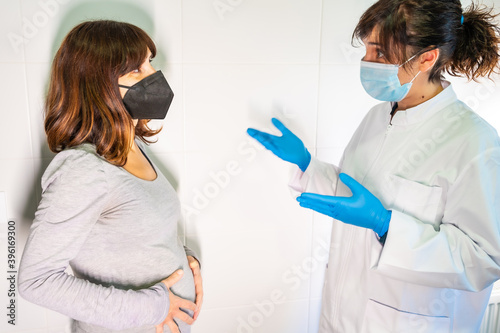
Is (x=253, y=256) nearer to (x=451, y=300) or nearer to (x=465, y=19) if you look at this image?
(x=451, y=300)

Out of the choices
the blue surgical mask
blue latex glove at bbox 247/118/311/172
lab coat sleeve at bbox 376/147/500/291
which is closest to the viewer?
lab coat sleeve at bbox 376/147/500/291

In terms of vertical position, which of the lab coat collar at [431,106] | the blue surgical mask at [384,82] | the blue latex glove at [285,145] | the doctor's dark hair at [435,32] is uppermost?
the doctor's dark hair at [435,32]

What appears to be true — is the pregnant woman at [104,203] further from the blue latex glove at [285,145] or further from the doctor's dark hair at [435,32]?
the doctor's dark hair at [435,32]

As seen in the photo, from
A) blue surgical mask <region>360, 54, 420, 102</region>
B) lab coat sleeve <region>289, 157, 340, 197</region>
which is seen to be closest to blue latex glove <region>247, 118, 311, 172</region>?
lab coat sleeve <region>289, 157, 340, 197</region>

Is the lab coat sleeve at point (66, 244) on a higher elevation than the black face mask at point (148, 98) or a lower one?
lower

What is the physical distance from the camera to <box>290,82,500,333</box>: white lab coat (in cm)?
107

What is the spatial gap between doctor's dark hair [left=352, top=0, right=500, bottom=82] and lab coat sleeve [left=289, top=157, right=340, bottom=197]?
0.44 m

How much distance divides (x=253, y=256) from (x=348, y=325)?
1.42ft

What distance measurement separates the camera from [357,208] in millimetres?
1108

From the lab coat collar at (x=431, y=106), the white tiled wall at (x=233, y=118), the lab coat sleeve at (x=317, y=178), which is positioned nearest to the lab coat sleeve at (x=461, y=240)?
the lab coat collar at (x=431, y=106)

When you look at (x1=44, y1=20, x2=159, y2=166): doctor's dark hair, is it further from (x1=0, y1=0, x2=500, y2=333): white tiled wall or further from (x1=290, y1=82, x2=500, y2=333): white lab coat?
(x1=290, y1=82, x2=500, y2=333): white lab coat

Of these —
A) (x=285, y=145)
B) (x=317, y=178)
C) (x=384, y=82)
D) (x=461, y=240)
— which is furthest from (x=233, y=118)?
(x=461, y=240)

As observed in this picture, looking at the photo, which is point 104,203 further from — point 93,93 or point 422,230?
point 422,230

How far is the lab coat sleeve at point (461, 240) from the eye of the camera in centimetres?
105
